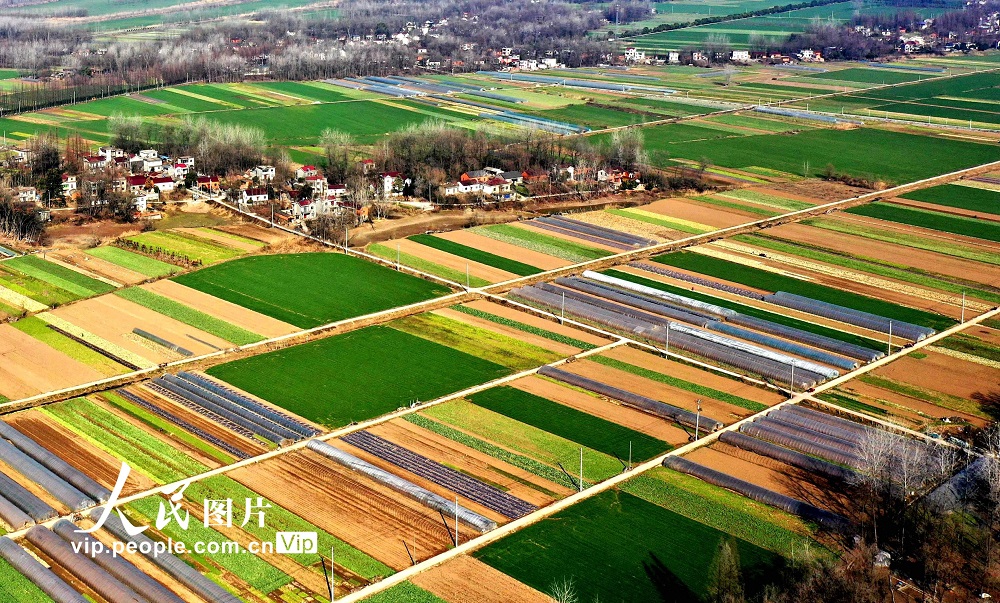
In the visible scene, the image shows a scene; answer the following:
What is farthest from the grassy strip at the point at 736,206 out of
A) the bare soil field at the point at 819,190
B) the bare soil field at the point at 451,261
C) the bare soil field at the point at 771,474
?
the bare soil field at the point at 771,474

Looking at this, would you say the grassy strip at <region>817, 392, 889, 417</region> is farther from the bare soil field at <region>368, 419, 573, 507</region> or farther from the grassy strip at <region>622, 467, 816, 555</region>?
the bare soil field at <region>368, 419, 573, 507</region>

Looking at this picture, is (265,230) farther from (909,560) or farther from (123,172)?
(909,560)

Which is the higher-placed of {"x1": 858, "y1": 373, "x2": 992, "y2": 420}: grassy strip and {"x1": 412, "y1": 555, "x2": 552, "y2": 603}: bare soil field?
{"x1": 858, "y1": 373, "x2": 992, "y2": 420}: grassy strip

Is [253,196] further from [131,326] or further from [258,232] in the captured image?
[131,326]

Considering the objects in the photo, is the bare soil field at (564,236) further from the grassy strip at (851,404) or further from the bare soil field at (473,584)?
the bare soil field at (473,584)

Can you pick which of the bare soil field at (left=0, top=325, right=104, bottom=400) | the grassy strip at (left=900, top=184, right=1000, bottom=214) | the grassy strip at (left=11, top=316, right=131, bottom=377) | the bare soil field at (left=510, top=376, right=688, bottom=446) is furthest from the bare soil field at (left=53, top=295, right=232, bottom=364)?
the grassy strip at (left=900, top=184, right=1000, bottom=214)

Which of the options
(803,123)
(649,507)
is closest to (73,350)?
(649,507)
